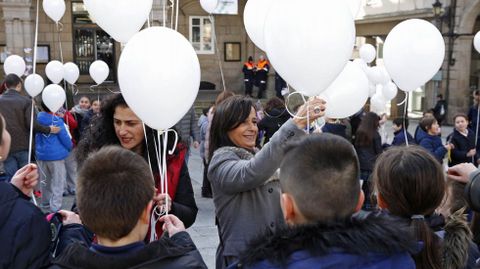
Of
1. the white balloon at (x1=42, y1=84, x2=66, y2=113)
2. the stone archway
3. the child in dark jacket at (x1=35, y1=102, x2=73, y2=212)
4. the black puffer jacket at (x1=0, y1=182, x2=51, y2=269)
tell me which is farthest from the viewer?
the stone archway

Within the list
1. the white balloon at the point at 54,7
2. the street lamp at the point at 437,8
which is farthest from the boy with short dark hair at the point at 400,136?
the street lamp at the point at 437,8

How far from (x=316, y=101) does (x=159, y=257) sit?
111cm

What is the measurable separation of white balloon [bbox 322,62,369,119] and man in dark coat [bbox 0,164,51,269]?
93.4 inches

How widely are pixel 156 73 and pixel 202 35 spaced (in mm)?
19629

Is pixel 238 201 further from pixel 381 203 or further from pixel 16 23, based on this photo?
pixel 16 23

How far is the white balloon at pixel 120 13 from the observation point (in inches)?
124

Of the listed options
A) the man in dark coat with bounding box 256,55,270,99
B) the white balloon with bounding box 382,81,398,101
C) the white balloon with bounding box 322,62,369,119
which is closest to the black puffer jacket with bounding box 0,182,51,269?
the white balloon with bounding box 322,62,369,119

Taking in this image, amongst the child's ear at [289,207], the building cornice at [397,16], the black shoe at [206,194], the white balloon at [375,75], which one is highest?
the building cornice at [397,16]

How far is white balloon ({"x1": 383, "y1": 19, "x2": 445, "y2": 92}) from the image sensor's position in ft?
13.3

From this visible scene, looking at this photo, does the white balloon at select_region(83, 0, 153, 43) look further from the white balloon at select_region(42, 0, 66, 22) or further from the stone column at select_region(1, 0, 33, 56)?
the stone column at select_region(1, 0, 33, 56)

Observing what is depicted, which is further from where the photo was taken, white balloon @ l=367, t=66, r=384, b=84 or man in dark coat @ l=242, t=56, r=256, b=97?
man in dark coat @ l=242, t=56, r=256, b=97

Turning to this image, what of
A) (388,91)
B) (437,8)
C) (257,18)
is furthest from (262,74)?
(257,18)

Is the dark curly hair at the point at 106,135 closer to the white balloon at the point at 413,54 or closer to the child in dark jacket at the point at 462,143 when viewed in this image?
the white balloon at the point at 413,54

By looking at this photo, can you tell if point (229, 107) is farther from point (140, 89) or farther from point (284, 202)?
point (284, 202)
